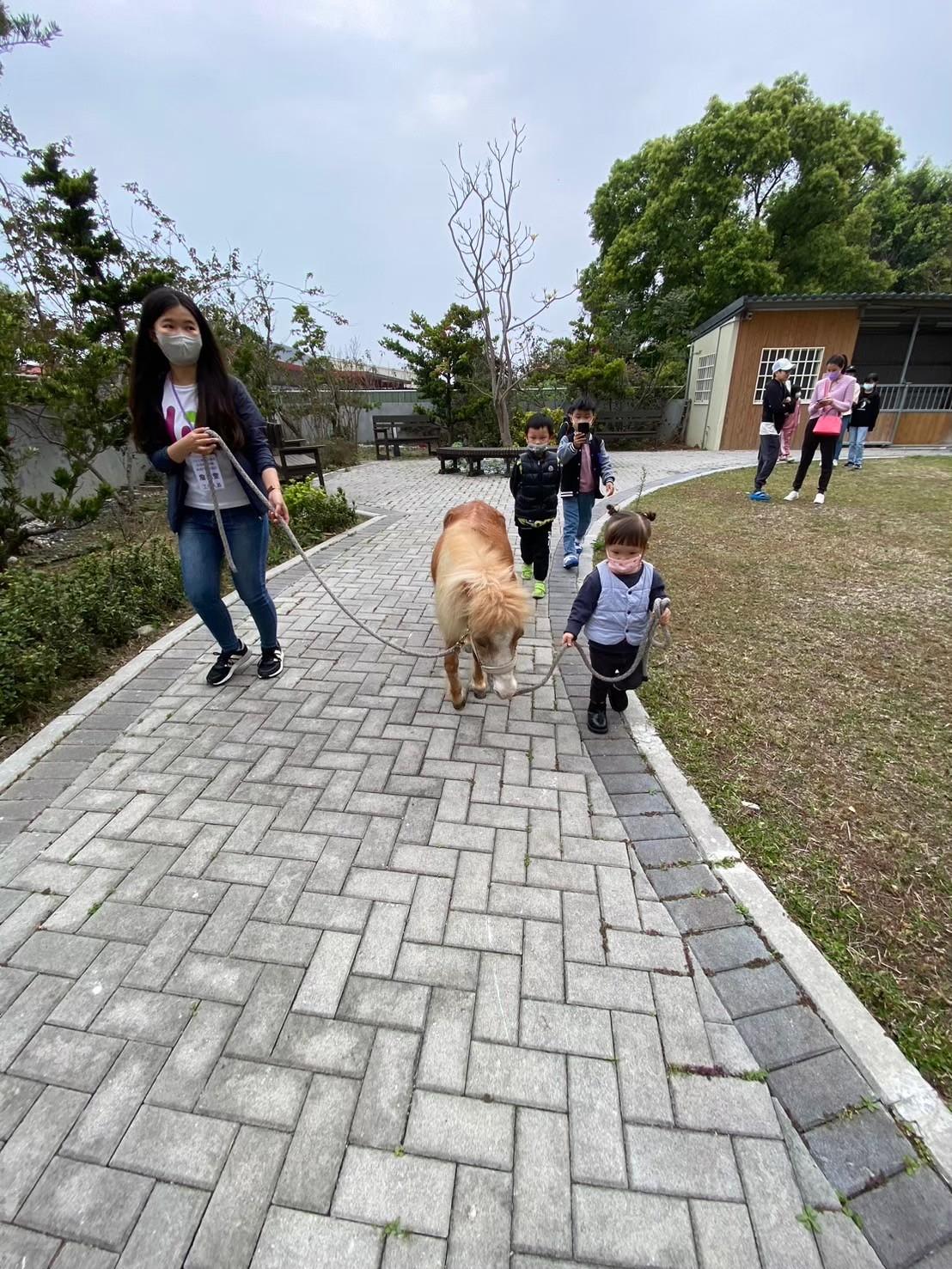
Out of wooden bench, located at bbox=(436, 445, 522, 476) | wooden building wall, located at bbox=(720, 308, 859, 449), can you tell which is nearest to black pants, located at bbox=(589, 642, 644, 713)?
wooden bench, located at bbox=(436, 445, 522, 476)

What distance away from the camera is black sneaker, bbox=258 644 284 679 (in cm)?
397

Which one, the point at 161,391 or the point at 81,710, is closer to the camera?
the point at 161,391

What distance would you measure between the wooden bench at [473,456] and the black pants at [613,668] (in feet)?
32.0

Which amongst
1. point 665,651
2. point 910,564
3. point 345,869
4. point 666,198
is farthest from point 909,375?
point 345,869

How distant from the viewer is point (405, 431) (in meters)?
19.1

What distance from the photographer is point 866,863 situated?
93.6 inches

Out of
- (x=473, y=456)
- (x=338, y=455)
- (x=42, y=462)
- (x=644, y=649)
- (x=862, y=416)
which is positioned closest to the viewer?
(x=644, y=649)

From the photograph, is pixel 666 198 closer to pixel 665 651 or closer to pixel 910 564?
pixel 910 564

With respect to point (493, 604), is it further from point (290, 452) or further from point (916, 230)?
point (916, 230)

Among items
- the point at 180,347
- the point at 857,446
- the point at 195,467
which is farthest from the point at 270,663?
the point at 857,446

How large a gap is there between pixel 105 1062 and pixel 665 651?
12.8 feet

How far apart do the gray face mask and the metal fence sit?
18973 millimetres

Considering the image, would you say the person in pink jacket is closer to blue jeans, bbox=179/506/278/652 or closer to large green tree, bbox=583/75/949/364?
blue jeans, bbox=179/506/278/652

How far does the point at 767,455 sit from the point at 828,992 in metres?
9.15
